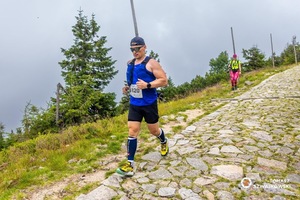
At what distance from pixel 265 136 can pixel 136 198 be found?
363 centimetres

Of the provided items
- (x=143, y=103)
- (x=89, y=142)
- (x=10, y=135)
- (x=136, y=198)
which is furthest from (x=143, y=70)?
(x=10, y=135)

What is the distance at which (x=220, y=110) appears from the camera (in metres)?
9.21

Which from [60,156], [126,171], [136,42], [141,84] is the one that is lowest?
[126,171]

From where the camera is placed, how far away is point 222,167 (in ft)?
13.8

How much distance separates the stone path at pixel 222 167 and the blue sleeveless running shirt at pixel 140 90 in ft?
3.83

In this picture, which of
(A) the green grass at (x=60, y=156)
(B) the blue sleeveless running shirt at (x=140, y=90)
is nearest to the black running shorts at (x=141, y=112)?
(B) the blue sleeveless running shirt at (x=140, y=90)

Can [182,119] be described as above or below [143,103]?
below

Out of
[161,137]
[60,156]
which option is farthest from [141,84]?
[60,156]

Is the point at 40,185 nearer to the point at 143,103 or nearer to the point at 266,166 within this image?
the point at 143,103

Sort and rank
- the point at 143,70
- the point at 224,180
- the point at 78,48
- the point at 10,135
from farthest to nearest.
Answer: the point at 78,48 → the point at 10,135 → the point at 143,70 → the point at 224,180

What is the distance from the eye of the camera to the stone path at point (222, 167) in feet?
11.5

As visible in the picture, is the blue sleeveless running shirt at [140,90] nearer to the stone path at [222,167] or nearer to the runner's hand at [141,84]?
the runner's hand at [141,84]

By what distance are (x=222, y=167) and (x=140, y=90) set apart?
1819 mm

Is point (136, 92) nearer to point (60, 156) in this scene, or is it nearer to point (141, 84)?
point (141, 84)
